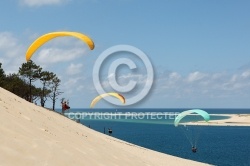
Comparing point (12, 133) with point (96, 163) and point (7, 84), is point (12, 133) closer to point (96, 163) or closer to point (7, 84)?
point (96, 163)

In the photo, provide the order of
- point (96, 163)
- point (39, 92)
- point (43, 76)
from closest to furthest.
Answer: point (96, 163)
point (43, 76)
point (39, 92)

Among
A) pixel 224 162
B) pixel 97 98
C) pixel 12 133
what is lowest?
pixel 224 162

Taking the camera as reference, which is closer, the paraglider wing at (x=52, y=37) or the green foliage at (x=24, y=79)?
the paraglider wing at (x=52, y=37)

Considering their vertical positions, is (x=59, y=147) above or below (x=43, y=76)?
below

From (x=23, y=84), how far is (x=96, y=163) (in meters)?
78.8

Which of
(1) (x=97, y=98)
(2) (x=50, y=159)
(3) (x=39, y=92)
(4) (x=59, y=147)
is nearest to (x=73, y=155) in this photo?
(4) (x=59, y=147)

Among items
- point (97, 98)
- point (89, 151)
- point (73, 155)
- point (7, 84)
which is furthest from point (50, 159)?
point (7, 84)

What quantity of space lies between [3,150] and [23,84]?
80760 mm

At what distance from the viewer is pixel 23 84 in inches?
3420

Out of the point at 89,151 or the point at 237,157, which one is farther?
the point at 237,157

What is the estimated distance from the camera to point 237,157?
6378cm

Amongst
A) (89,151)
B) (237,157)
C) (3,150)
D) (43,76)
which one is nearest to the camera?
(3,150)

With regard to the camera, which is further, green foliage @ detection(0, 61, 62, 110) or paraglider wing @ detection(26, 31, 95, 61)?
green foliage @ detection(0, 61, 62, 110)

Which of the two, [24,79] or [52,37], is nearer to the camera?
[52,37]
